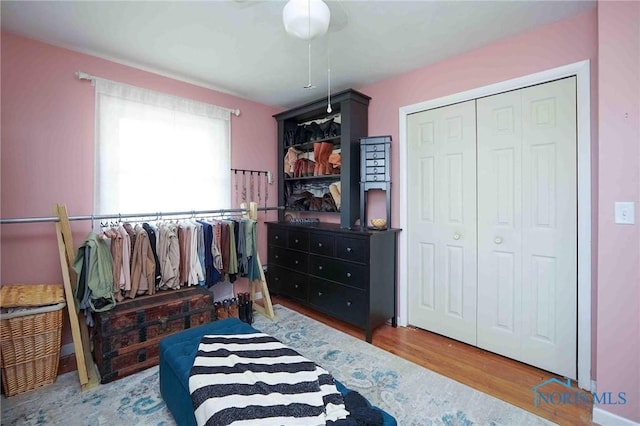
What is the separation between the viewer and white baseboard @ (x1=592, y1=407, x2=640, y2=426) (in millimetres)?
1472

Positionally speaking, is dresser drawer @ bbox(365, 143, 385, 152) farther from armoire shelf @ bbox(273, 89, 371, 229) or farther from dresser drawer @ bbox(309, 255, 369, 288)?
dresser drawer @ bbox(309, 255, 369, 288)

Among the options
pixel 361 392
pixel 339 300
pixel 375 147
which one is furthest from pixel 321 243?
pixel 361 392

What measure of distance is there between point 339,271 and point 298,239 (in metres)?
0.67

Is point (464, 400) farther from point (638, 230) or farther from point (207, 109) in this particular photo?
point (207, 109)

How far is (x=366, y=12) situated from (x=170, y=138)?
6.88ft

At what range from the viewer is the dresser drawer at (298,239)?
3.06m

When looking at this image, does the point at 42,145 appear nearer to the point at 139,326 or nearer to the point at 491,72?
the point at 139,326

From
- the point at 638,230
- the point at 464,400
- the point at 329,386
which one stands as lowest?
the point at 464,400

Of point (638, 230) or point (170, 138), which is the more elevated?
point (170, 138)

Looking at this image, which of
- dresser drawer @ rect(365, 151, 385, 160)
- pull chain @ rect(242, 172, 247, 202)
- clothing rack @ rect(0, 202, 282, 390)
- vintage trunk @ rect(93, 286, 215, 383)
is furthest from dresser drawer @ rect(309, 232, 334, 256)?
clothing rack @ rect(0, 202, 282, 390)

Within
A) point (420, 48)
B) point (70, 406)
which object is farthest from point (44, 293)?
point (420, 48)

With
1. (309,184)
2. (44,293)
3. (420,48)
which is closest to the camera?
(44,293)

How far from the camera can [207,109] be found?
9.91 ft

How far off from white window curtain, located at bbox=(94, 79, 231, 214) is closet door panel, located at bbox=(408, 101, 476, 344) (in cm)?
208
